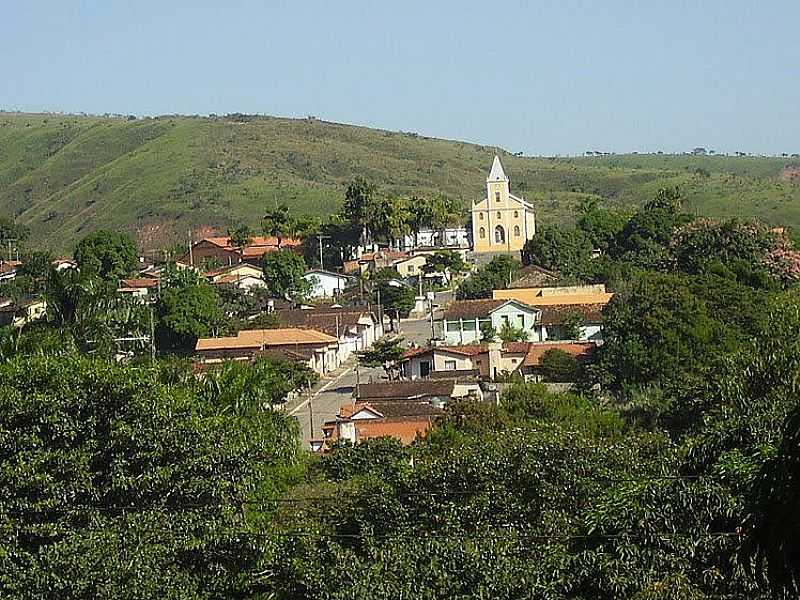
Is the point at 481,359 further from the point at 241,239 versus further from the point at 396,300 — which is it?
the point at 241,239

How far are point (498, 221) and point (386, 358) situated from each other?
1118 inches

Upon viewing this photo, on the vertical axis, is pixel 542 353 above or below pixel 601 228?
below

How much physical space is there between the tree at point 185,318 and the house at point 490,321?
27.4 feet

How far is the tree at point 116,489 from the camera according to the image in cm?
1234

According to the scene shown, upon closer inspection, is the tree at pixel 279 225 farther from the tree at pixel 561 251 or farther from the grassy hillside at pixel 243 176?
the grassy hillside at pixel 243 176

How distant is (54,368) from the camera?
14.7 metres

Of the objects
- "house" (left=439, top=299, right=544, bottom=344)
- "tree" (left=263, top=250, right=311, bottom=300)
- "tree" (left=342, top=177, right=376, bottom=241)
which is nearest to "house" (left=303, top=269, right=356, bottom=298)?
"tree" (left=263, top=250, right=311, bottom=300)

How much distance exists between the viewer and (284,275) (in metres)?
53.7

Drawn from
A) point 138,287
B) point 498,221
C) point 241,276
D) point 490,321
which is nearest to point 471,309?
point 490,321

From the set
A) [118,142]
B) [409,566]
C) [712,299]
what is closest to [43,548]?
[409,566]

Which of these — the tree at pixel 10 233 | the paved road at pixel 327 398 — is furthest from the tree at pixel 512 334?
the tree at pixel 10 233

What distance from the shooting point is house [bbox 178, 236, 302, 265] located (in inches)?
2507

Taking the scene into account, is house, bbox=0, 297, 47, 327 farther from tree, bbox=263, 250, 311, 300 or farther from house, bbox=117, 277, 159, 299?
tree, bbox=263, 250, 311, 300

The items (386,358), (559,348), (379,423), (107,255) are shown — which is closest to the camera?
(379,423)
